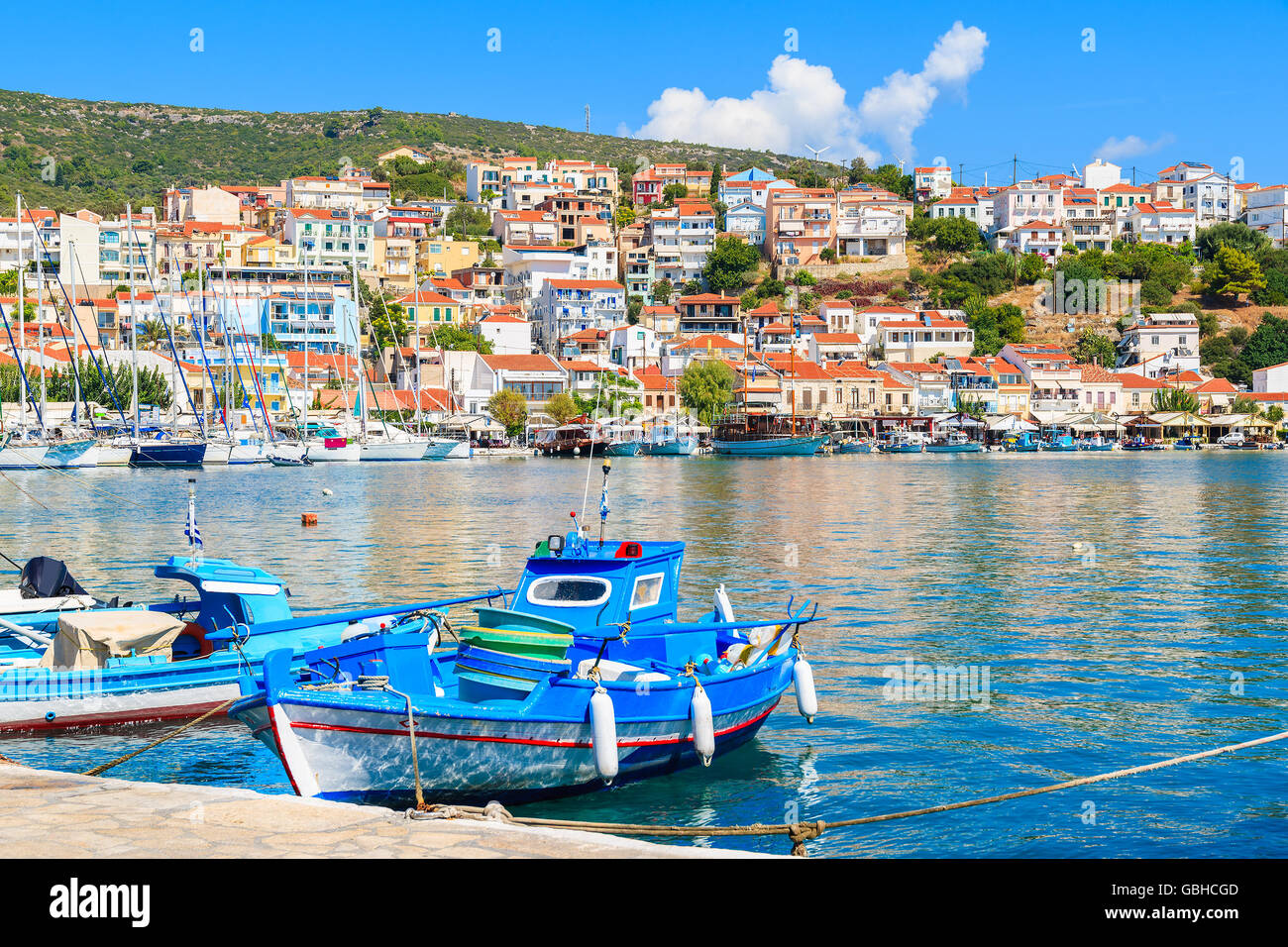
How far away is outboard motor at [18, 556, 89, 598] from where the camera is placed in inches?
686

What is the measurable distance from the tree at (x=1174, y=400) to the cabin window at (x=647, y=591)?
113 m

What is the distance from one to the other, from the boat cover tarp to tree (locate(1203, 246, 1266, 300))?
5653 inches

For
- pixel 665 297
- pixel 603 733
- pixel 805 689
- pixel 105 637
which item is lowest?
pixel 805 689

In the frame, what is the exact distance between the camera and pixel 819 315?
12750 cm

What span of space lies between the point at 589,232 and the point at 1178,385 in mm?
65888

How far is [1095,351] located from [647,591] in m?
125

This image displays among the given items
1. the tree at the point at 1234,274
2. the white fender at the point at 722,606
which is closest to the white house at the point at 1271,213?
the tree at the point at 1234,274

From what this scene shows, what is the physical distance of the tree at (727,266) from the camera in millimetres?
135375

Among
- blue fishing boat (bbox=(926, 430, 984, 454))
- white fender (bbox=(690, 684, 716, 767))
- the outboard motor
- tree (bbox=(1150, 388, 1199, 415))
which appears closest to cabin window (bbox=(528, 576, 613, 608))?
white fender (bbox=(690, 684, 716, 767))

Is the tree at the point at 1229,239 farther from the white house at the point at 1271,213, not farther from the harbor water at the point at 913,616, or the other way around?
the harbor water at the point at 913,616

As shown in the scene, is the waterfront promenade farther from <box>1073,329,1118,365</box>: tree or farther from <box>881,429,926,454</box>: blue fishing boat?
<box>1073,329,1118,365</box>: tree

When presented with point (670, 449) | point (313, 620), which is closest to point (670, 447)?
point (670, 449)

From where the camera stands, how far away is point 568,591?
1423 centimetres

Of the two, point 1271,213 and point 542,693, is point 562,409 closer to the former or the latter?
point 542,693
